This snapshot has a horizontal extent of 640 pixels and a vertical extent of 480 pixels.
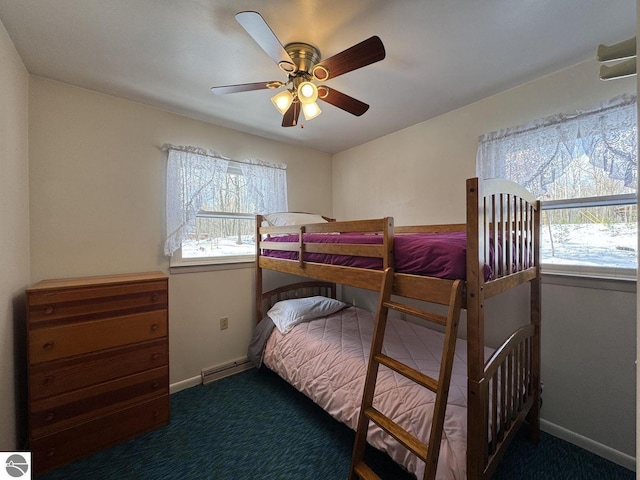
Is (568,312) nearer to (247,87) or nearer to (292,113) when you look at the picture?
(292,113)

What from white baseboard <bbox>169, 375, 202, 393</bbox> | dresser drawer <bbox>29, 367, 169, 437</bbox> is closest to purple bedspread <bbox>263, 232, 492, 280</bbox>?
dresser drawer <bbox>29, 367, 169, 437</bbox>

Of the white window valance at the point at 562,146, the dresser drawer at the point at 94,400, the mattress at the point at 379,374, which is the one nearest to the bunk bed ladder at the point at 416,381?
the mattress at the point at 379,374

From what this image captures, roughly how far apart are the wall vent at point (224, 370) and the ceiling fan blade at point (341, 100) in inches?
98.7

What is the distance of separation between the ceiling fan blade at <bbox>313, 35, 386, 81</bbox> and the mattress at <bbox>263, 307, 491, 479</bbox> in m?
1.70

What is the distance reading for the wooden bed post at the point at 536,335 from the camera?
177 centimetres

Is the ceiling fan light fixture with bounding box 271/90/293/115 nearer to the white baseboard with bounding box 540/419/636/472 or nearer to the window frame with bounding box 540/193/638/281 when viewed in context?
the window frame with bounding box 540/193/638/281

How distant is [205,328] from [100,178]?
1535mm

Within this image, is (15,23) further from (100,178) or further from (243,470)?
(243,470)

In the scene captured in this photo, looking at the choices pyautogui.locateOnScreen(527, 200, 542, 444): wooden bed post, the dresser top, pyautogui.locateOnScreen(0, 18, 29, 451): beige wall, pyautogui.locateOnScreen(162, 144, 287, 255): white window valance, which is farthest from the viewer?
pyautogui.locateOnScreen(162, 144, 287, 255): white window valance

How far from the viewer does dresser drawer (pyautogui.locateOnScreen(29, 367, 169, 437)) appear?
1.60 meters

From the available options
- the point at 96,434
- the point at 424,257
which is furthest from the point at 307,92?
the point at 96,434

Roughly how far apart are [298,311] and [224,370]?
3.11ft

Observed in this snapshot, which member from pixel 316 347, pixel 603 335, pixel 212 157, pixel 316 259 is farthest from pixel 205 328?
pixel 603 335

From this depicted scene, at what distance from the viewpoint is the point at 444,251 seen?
1.28 m
